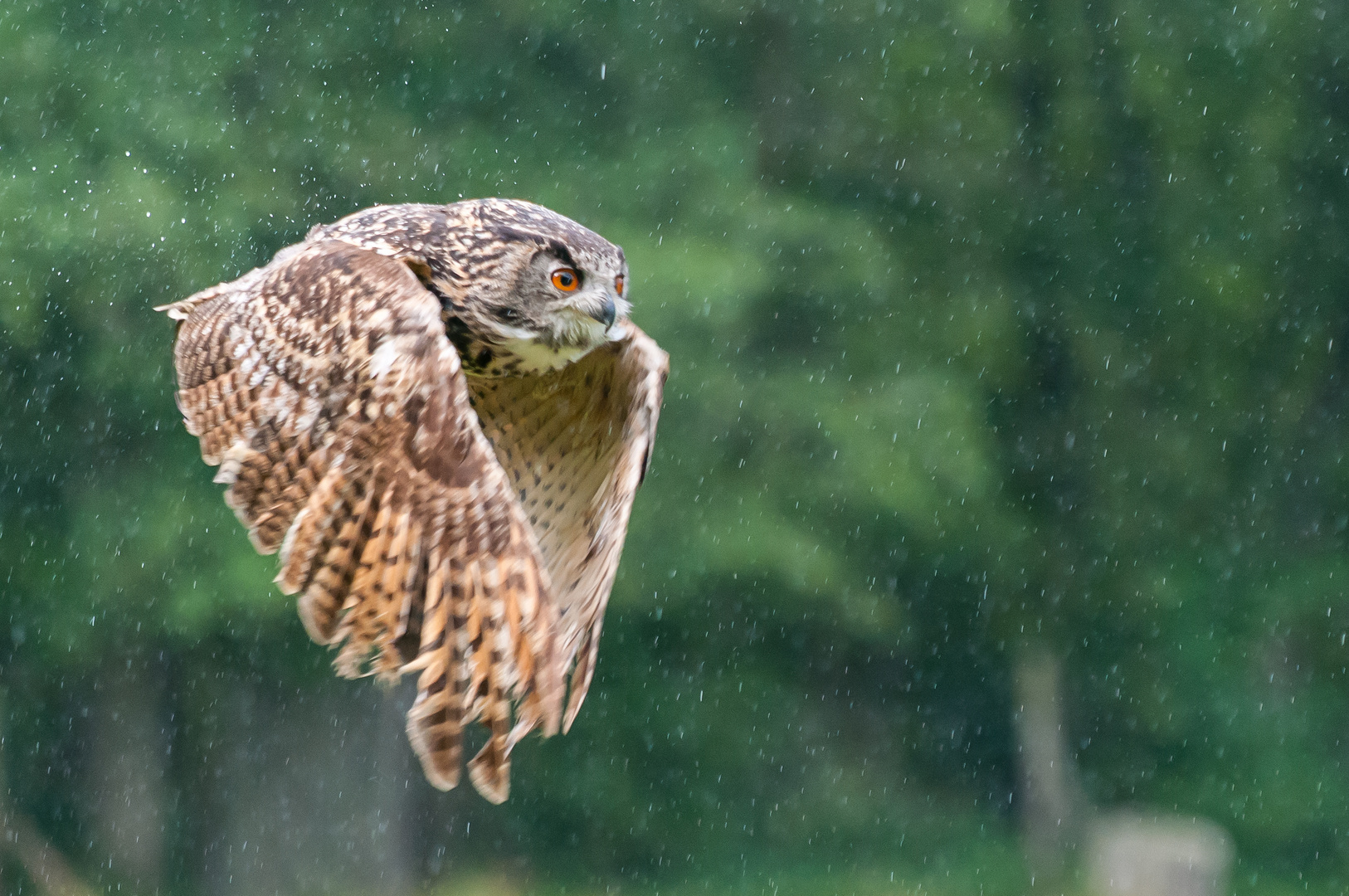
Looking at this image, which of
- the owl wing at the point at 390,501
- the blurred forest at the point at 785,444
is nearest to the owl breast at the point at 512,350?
the owl wing at the point at 390,501

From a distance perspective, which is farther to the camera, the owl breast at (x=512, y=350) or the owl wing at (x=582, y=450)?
the owl breast at (x=512, y=350)

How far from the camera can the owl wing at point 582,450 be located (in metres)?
2.45

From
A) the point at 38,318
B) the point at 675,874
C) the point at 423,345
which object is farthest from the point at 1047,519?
the point at 423,345

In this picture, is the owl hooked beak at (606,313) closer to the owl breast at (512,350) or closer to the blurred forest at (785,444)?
the owl breast at (512,350)

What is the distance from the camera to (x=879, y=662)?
9.98 metres

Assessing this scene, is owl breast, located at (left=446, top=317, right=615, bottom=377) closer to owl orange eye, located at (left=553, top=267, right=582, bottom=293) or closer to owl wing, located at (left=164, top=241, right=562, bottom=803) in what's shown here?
owl orange eye, located at (left=553, top=267, right=582, bottom=293)

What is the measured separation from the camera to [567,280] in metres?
2.56

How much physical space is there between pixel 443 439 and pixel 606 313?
50cm

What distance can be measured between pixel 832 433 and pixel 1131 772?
345 cm

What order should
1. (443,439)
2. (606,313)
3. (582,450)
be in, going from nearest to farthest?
(443,439)
(606,313)
(582,450)

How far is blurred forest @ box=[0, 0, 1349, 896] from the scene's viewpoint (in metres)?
7.30

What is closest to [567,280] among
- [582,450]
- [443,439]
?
[582,450]

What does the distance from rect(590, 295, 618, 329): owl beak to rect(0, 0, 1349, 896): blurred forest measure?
452cm

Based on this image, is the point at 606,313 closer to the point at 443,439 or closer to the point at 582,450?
the point at 582,450
